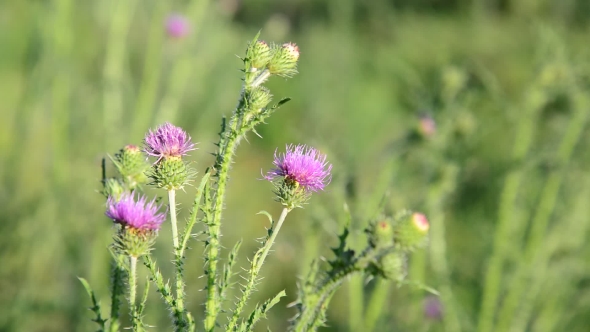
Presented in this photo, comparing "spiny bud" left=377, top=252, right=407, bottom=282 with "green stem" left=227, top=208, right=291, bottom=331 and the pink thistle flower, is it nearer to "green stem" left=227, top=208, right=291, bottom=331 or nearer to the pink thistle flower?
"green stem" left=227, top=208, right=291, bottom=331

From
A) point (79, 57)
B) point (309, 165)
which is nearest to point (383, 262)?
point (309, 165)

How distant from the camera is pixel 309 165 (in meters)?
1.01

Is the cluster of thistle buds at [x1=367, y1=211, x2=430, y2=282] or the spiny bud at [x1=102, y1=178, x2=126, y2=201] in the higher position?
the spiny bud at [x1=102, y1=178, x2=126, y2=201]

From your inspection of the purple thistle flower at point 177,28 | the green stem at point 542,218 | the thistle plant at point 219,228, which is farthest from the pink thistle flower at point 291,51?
the purple thistle flower at point 177,28

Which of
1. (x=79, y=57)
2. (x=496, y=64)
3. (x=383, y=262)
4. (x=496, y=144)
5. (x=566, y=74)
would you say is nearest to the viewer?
(x=383, y=262)

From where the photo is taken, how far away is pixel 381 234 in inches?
37.5

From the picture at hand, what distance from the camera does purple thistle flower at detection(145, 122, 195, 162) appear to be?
0.98 metres

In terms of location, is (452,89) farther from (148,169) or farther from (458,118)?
(148,169)

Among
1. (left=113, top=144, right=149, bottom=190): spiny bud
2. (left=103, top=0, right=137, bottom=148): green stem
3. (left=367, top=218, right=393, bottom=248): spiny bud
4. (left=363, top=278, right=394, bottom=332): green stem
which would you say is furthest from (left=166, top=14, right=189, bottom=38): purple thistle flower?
(left=367, top=218, right=393, bottom=248): spiny bud

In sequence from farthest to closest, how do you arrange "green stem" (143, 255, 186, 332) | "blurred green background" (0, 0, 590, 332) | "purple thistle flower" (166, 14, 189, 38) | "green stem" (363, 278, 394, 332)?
1. "purple thistle flower" (166, 14, 189, 38)
2. "blurred green background" (0, 0, 590, 332)
3. "green stem" (363, 278, 394, 332)
4. "green stem" (143, 255, 186, 332)

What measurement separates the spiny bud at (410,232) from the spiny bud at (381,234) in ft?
0.07

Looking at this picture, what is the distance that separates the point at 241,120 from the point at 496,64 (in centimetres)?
913

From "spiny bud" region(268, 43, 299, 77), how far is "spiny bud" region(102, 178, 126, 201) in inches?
13.4

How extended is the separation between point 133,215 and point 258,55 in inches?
13.0
